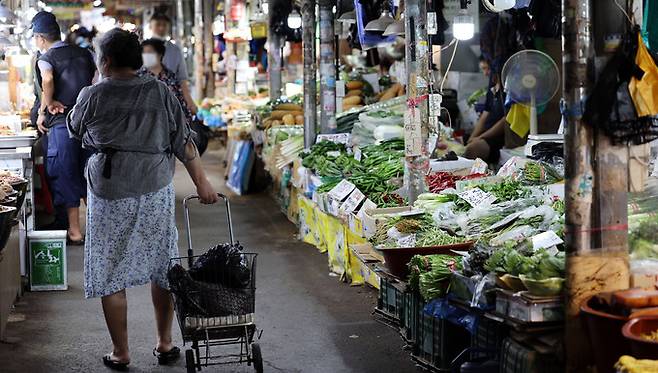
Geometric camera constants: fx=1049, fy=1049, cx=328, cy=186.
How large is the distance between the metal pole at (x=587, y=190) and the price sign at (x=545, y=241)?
633 mm

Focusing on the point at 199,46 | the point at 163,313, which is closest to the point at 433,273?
the point at 163,313

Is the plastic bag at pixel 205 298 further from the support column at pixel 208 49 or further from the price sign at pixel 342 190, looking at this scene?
the support column at pixel 208 49

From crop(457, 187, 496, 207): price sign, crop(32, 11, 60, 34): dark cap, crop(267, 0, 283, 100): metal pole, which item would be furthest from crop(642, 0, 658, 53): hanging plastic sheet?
crop(267, 0, 283, 100): metal pole

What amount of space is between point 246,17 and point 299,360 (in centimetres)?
1691

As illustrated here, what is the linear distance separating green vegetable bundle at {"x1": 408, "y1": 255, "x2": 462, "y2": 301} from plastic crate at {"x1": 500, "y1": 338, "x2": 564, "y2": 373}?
92cm

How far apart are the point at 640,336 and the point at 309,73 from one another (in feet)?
28.9

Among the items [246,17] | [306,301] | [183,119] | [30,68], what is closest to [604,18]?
[183,119]

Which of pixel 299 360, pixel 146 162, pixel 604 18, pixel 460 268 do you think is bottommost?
pixel 299 360

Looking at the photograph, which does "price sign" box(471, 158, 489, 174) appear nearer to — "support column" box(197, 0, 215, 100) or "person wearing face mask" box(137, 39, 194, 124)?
"person wearing face mask" box(137, 39, 194, 124)

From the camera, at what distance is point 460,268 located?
6383 millimetres

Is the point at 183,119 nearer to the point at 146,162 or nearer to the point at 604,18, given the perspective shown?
the point at 146,162

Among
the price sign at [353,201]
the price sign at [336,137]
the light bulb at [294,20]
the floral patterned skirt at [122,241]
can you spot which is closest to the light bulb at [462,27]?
the price sign at [353,201]

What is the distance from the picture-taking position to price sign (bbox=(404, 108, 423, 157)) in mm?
8852

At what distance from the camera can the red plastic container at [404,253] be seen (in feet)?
22.7
